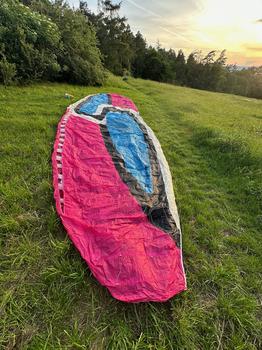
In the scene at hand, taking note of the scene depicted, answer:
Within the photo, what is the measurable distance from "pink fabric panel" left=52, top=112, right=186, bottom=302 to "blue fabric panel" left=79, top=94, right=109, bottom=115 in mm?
1912

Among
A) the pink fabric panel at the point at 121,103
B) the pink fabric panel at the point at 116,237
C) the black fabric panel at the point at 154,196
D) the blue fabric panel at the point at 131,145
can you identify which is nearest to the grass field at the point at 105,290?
the pink fabric panel at the point at 116,237

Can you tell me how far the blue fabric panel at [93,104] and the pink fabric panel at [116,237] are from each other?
75.3 inches

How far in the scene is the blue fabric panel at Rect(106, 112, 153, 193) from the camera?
295 centimetres

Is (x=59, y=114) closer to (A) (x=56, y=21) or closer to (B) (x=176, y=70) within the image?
(A) (x=56, y=21)

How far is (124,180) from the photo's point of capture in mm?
2740

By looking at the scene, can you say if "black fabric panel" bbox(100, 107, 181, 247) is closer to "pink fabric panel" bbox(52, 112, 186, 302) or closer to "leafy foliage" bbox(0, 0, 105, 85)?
"pink fabric panel" bbox(52, 112, 186, 302)

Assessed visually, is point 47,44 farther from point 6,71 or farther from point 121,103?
point 121,103

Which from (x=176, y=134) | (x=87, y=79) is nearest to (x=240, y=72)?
(x=87, y=79)

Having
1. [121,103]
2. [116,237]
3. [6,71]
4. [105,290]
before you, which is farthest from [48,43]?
[105,290]

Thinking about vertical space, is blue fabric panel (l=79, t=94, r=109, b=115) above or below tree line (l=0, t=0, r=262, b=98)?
below

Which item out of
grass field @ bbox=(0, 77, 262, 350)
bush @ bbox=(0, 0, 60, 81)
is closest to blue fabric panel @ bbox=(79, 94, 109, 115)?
grass field @ bbox=(0, 77, 262, 350)

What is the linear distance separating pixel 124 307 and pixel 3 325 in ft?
2.39

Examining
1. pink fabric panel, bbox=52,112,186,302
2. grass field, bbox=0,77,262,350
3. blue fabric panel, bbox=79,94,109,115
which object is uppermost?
blue fabric panel, bbox=79,94,109,115

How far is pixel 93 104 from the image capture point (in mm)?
5066
